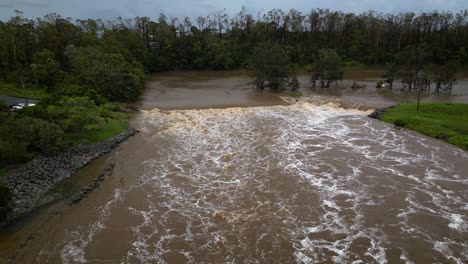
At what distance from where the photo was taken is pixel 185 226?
58.8 feet

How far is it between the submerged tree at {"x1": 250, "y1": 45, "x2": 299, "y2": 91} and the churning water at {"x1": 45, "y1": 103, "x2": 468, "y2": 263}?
21.4 metres

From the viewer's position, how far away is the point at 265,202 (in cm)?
1998

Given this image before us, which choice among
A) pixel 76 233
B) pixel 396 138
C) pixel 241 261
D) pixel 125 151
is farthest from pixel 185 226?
pixel 396 138

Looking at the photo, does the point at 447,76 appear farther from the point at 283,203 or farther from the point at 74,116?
the point at 74,116

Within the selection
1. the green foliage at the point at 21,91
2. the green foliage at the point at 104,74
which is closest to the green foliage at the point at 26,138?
the green foliage at the point at 21,91

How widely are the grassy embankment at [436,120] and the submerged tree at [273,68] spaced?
59.0 ft

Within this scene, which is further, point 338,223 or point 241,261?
point 338,223

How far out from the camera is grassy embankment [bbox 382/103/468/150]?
3013 cm

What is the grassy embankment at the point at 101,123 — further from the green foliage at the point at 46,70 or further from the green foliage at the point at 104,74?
the green foliage at the point at 104,74

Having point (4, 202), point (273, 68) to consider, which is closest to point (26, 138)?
point (4, 202)

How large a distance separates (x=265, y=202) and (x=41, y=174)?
1432cm

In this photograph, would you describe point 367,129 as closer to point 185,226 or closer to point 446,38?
point 185,226

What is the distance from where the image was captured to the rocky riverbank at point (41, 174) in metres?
19.3

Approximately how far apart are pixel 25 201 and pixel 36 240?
3671mm
